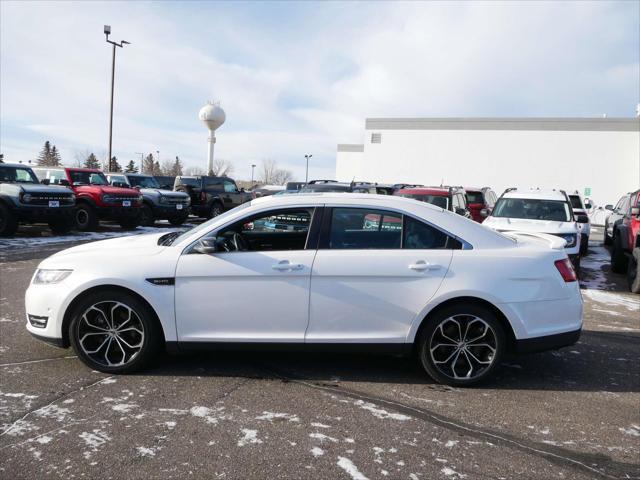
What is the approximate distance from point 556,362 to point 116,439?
12.8 feet

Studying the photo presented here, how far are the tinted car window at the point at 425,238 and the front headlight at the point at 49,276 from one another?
2.78 m

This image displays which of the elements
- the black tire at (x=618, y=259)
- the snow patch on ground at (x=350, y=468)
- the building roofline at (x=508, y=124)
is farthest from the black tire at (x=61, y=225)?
the building roofline at (x=508, y=124)

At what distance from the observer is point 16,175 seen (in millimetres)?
13031

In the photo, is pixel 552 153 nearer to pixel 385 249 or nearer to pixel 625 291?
pixel 625 291

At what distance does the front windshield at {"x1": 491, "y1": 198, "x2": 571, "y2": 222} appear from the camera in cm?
1007

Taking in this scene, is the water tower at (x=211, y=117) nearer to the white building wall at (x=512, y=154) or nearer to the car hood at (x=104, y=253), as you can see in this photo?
the white building wall at (x=512, y=154)

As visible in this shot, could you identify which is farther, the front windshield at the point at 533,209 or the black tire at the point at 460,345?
the front windshield at the point at 533,209

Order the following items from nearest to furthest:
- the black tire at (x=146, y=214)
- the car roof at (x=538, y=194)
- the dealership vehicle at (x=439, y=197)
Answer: the car roof at (x=538, y=194) < the dealership vehicle at (x=439, y=197) < the black tire at (x=146, y=214)

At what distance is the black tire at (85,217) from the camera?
15.1 m

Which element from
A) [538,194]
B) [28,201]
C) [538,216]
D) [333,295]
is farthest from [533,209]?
[28,201]

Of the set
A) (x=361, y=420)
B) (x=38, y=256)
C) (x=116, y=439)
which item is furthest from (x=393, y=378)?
(x=38, y=256)

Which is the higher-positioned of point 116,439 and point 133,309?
point 133,309

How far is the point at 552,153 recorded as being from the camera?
119 ft

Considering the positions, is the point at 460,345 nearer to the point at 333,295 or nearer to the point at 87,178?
the point at 333,295
